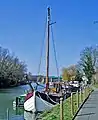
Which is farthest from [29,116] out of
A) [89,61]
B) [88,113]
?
[89,61]

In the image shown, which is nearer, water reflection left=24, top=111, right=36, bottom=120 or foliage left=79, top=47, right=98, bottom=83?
water reflection left=24, top=111, right=36, bottom=120

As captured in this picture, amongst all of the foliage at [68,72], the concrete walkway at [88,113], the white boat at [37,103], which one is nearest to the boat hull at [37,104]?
the white boat at [37,103]

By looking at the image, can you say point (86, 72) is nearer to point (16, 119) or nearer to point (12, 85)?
point (12, 85)

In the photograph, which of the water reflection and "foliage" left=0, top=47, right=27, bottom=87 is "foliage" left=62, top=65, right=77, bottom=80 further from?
the water reflection

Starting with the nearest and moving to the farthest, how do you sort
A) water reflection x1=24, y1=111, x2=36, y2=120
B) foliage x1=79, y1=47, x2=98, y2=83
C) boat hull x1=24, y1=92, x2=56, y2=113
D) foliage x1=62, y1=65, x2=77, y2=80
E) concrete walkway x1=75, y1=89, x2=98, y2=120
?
concrete walkway x1=75, y1=89, x2=98, y2=120
water reflection x1=24, y1=111, x2=36, y2=120
boat hull x1=24, y1=92, x2=56, y2=113
foliage x1=79, y1=47, x2=98, y2=83
foliage x1=62, y1=65, x2=77, y2=80

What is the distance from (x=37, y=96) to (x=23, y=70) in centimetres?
11131

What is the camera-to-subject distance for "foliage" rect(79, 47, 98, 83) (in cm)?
10288

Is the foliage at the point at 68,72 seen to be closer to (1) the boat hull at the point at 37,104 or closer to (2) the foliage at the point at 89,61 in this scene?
(2) the foliage at the point at 89,61

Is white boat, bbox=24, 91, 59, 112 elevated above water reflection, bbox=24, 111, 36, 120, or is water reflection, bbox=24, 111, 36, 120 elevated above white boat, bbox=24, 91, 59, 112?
white boat, bbox=24, 91, 59, 112

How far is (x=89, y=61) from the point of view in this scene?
10325cm

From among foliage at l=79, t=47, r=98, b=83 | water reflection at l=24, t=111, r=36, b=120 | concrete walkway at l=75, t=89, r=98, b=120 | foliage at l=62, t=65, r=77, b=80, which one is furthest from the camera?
foliage at l=62, t=65, r=77, b=80

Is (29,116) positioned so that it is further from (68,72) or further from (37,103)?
(68,72)

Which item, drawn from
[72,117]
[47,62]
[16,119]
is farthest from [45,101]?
[72,117]

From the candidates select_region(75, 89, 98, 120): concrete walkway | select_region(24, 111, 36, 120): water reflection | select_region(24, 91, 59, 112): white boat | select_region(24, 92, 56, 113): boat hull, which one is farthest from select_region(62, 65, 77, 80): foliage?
select_region(75, 89, 98, 120): concrete walkway
